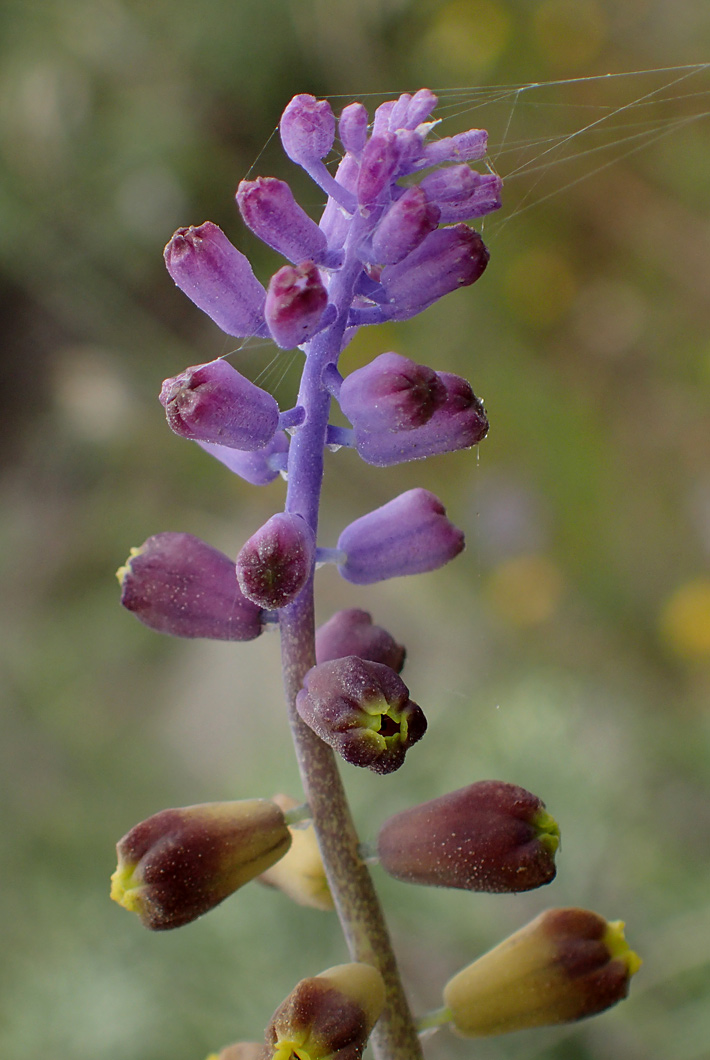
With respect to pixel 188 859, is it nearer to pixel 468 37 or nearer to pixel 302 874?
pixel 302 874

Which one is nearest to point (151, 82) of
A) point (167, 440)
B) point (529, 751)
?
point (167, 440)

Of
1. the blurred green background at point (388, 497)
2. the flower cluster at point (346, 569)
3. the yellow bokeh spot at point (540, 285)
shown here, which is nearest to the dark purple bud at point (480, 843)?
the flower cluster at point (346, 569)

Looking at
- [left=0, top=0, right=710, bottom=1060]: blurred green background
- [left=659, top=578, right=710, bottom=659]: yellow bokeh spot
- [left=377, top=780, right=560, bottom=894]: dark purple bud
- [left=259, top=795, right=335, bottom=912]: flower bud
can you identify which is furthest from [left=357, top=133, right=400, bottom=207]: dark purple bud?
[left=659, top=578, right=710, bottom=659]: yellow bokeh spot

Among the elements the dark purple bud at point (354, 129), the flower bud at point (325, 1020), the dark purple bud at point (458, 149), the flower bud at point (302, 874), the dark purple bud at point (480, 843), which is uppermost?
the dark purple bud at point (354, 129)

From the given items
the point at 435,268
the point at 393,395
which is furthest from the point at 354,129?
the point at 393,395

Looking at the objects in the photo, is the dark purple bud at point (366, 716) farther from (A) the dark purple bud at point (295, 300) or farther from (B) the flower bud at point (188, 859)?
(A) the dark purple bud at point (295, 300)

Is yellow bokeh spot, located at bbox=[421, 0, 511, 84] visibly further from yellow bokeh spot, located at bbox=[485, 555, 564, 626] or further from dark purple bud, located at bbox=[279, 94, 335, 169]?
dark purple bud, located at bbox=[279, 94, 335, 169]
